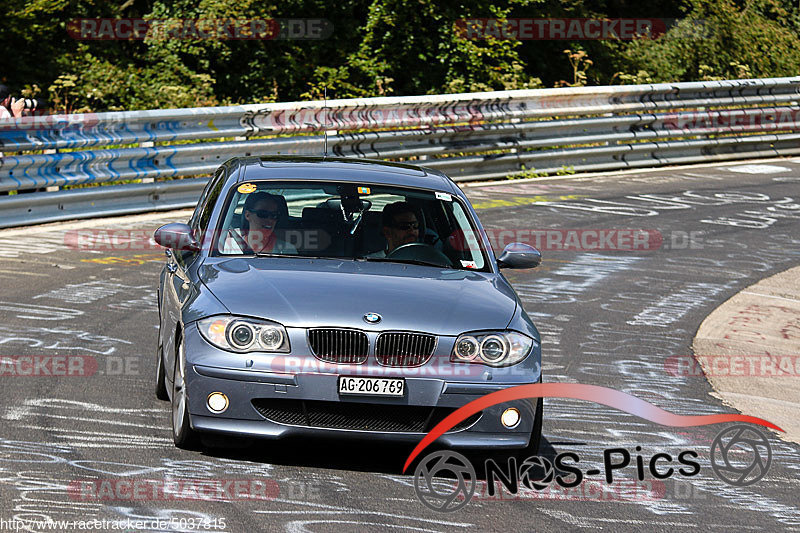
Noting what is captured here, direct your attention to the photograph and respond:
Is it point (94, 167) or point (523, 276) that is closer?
point (523, 276)

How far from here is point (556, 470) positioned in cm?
687

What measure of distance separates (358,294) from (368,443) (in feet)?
2.48

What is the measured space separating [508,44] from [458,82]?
2022 millimetres

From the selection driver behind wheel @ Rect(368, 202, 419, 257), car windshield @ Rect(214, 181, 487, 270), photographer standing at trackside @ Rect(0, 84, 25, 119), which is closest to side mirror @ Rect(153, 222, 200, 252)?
car windshield @ Rect(214, 181, 487, 270)

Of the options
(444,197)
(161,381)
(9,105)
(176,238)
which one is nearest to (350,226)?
(444,197)

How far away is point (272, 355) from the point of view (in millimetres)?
6395

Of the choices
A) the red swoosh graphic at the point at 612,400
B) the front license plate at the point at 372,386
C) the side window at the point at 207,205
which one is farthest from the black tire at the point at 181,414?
the side window at the point at 207,205

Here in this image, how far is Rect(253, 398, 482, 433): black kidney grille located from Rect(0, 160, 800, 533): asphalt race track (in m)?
0.25

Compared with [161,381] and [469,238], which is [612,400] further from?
[161,381]

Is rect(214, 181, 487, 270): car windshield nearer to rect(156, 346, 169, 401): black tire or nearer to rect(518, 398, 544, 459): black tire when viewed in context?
rect(156, 346, 169, 401): black tire

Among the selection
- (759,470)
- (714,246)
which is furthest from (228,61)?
(759,470)

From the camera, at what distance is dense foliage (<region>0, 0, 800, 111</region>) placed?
2617cm

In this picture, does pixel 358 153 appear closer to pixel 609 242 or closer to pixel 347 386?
pixel 609 242

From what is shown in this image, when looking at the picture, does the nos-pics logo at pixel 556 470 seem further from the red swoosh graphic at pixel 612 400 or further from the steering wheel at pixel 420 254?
the steering wheel at pixel 420 254
